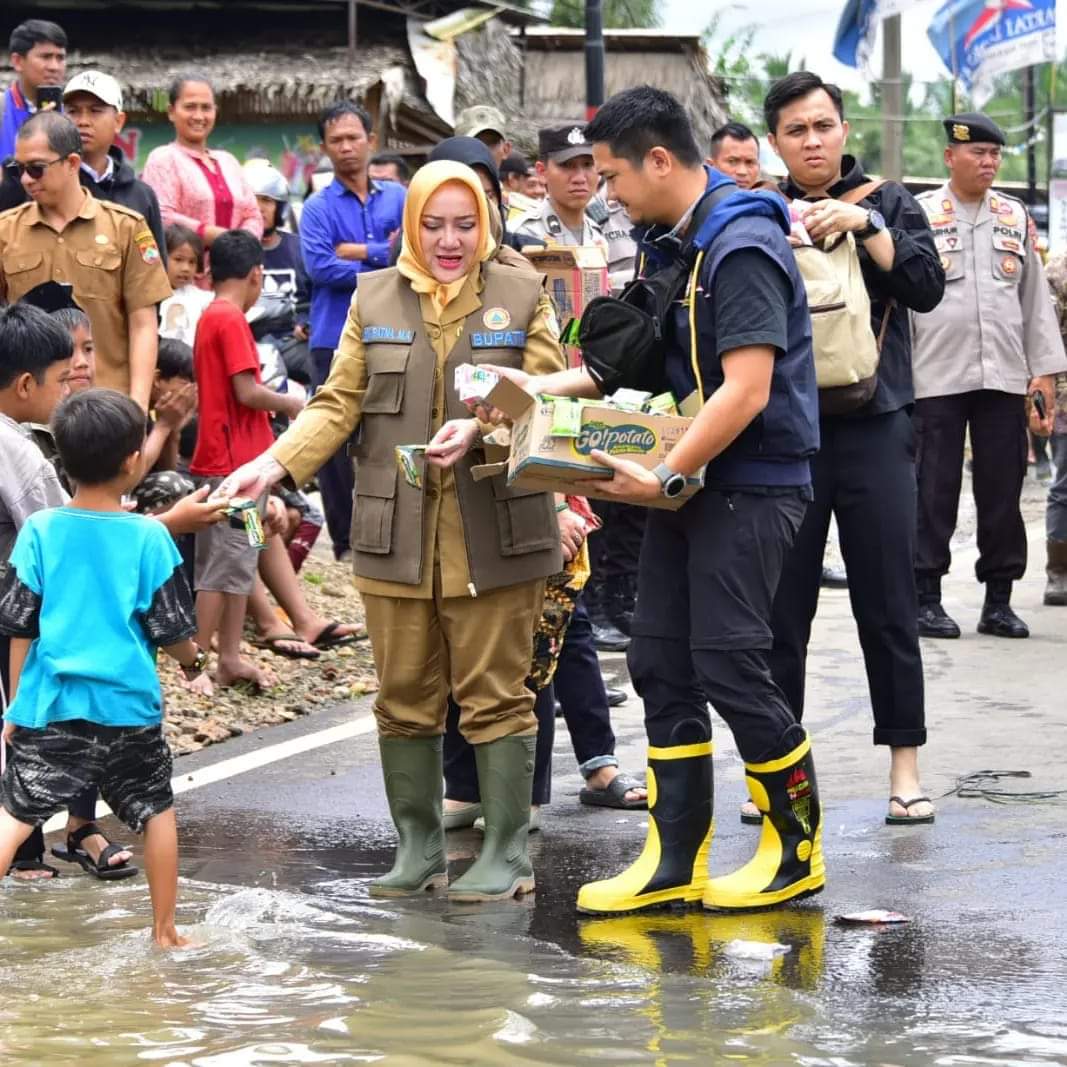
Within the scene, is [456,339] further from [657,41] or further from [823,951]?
[657,41]

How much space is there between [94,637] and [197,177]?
624 centimetres

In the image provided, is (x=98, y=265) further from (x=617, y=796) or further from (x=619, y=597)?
(x=619, y=597)

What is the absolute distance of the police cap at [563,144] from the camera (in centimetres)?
861

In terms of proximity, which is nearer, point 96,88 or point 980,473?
point 96,88

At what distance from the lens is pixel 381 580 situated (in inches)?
227

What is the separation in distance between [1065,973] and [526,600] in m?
1.89

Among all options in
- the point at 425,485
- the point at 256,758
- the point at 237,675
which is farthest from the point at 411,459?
the point at 237,675

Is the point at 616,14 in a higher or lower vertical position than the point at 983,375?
higher

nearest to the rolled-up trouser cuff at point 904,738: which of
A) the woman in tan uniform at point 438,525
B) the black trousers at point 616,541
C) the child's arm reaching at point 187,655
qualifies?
the woman in tan uniform at point 438,525

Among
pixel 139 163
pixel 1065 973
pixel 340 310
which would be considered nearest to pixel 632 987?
pixel 1065 973

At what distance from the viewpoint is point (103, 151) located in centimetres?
929

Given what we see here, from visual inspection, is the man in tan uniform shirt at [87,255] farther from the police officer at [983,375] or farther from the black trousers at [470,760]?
the police officer at [983,375]

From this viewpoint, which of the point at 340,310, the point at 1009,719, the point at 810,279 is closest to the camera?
the point at 810,279

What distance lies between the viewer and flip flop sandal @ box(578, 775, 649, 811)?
6.83 meters
